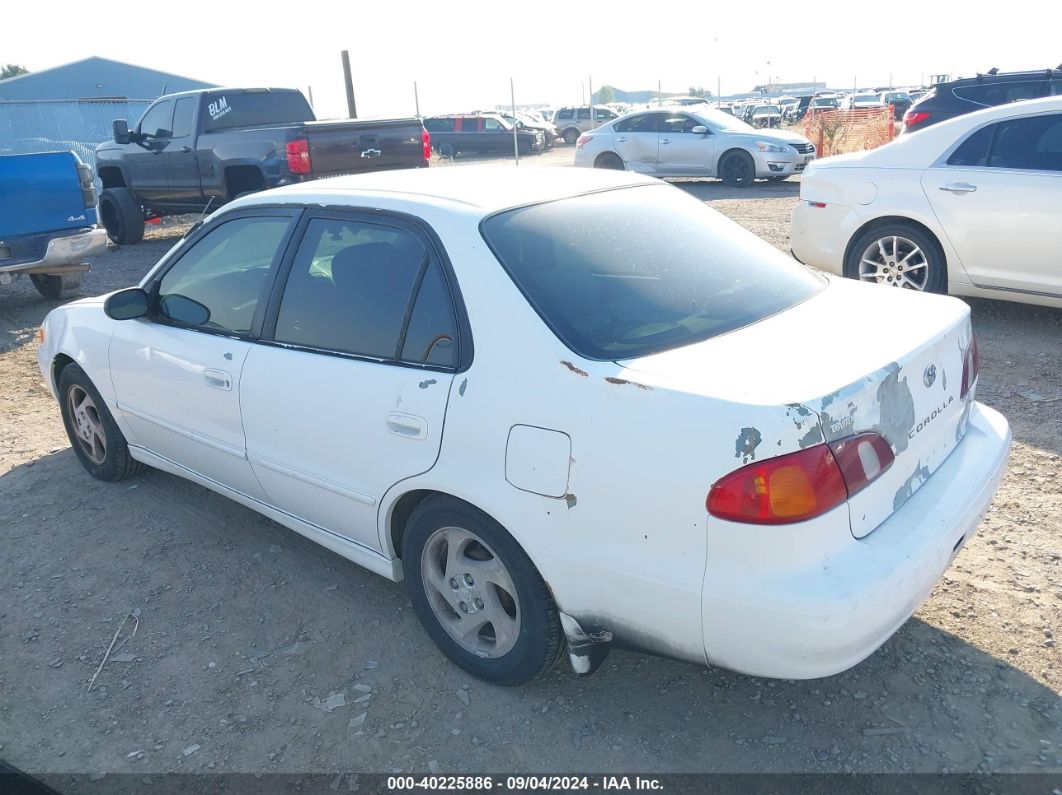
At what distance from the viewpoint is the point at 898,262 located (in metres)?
6.67

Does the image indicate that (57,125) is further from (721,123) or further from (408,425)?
(408,425)

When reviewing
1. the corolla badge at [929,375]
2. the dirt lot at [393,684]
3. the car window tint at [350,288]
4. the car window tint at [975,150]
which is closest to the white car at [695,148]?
the car window tint at [975,150]

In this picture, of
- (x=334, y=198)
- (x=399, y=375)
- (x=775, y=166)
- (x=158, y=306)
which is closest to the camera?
(x=399, y=375)

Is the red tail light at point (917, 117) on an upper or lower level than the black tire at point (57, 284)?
upper

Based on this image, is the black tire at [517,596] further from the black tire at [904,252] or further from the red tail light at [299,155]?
the red tail light at [299,155]

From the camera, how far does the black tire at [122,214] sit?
42.2ft

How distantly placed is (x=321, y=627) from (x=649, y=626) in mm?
1515

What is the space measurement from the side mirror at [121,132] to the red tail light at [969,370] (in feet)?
40.0

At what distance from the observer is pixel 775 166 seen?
16062 millimetres

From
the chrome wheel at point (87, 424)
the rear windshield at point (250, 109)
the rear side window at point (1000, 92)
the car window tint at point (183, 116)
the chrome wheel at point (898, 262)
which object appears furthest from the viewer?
the car window tint at point (183, 116)

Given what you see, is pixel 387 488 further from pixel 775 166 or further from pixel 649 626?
pixel 775 166

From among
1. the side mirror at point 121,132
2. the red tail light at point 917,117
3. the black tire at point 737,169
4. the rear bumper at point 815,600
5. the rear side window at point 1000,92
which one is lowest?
the black tire at point 737,169

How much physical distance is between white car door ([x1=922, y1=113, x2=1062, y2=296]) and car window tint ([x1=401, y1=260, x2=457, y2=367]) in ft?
15.8

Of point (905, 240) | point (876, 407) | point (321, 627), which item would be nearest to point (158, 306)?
point (321, 627)
